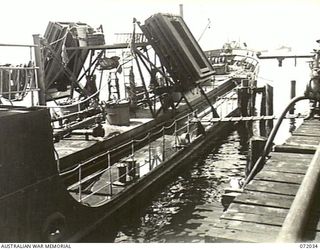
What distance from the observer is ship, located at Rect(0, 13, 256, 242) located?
19.0ft

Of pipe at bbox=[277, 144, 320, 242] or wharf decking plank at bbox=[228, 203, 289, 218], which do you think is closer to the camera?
pipe at bbox=[277, 144, 320, 242]

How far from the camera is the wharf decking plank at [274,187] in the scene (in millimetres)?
5445

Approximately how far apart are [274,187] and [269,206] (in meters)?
0.65

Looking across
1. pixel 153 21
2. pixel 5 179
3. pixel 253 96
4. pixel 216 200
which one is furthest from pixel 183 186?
pixel 253 96

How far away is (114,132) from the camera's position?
1258 cm

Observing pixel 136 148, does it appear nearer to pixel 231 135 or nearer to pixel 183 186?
pixel 183 186

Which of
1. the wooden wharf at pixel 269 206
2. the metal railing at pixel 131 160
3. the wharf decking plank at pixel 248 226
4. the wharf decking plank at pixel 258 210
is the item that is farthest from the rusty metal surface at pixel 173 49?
the wharf decking plank at pixel 248 226

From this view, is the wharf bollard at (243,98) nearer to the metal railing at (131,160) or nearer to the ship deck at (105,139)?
the ship deck at (105,139)

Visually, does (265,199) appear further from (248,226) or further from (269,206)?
(248,226)

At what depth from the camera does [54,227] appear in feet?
22.2

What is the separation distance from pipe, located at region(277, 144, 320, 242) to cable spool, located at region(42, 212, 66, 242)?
3806 mm

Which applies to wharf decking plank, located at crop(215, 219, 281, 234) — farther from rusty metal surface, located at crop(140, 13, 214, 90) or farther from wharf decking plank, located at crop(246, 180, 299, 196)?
rusty metal surface, located at crop(140, 13, 214, 90)

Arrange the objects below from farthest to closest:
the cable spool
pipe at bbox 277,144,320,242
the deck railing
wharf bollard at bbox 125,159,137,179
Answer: wharf bollard at bbox 125,159,137,179
the deck railing
the cable spool
pipe at bbox 277,144,320,242

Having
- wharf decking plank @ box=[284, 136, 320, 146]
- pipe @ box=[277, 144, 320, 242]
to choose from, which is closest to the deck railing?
wharf decking plank @ box=[284, 136, 320, 146]
